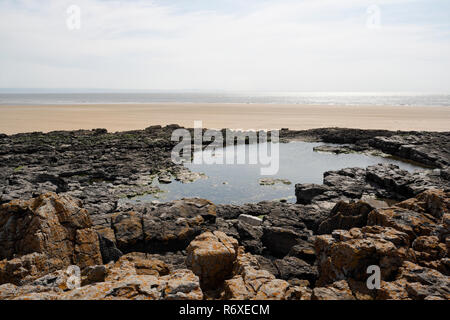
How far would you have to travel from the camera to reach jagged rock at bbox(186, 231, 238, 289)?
7168mm

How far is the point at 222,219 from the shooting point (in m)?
14.1

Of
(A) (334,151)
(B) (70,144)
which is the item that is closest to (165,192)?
(B) (70,144)

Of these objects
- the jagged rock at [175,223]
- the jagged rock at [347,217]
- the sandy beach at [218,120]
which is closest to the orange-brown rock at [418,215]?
the jagged rock at [347,217]

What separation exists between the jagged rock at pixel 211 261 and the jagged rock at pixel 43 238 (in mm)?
3262

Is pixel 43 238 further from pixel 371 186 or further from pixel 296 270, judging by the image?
pixel 371 186

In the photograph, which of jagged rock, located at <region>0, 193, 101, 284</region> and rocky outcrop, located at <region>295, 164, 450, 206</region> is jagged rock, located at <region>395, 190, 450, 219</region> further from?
jagged rock, located at <region>0, 193, 101, 284</region>

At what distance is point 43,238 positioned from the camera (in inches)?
311

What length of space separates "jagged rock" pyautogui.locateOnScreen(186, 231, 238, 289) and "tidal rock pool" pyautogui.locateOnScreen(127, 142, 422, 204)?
9.99m

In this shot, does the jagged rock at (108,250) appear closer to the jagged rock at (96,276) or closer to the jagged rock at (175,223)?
the jagged rock at (175,223)

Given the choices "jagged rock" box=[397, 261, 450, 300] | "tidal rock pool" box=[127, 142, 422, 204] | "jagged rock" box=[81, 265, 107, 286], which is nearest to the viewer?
"jagged rock" box=[397, 261, 450, 300]

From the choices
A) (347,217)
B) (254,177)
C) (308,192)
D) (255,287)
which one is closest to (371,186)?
(308,192)

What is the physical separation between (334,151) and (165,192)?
21.8 m

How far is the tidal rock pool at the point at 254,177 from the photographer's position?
62.6 ft

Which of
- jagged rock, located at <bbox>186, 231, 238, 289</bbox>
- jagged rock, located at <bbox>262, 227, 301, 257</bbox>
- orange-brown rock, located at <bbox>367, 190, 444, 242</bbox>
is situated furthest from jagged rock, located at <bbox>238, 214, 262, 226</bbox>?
jagged rock, located at <bbox>186, 231, 238, 289</bbox>
